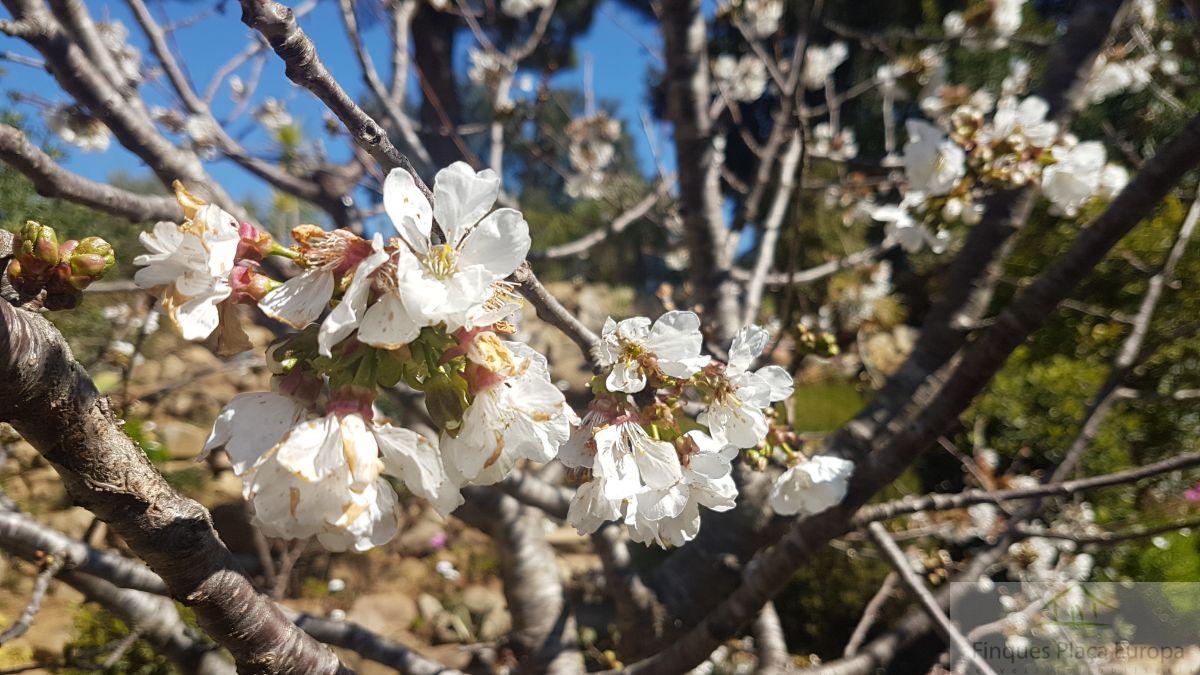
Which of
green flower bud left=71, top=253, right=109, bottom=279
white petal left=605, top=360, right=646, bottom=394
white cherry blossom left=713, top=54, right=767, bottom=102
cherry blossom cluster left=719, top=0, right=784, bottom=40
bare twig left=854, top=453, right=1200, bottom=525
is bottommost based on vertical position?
green flower bud left=71, top=253, right=109, bottom=279

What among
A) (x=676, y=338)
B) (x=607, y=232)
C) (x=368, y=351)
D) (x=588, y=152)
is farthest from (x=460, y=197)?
(x=588, y=152)

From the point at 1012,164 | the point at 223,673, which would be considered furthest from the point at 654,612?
the point at 1012,164

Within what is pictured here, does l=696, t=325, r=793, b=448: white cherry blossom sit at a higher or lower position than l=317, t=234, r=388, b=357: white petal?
higher

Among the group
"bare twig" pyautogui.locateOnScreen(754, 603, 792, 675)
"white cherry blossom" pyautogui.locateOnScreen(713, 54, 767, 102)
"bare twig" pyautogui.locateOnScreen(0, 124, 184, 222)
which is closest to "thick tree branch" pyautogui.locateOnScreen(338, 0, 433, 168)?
"bare twig" pyautogui.locateOnScreen(0, 124, 184, 222)

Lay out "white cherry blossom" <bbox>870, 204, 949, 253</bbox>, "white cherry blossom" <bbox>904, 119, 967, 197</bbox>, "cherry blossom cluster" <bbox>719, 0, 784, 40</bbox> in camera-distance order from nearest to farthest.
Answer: "white cherry blossom" <bbox>904, 119, 967, 197</bbox> → "white cherry blossom" <bbox>870, 204, 949, 253</bbox> → "cherry blossom cluster" <bbox>719, 0, 784, 40</bbox>

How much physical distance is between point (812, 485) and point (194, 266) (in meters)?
0.86

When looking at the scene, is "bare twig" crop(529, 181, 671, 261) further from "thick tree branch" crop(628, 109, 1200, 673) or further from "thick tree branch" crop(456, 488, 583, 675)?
"thick tree branch" crop(628, 109, 1200, 673)

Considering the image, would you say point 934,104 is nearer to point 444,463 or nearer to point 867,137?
point 444,463

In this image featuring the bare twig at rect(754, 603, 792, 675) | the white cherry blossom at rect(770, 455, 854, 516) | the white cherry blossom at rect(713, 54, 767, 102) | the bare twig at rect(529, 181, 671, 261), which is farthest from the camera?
the white cherry blossom at rect(713, 54, 767, 102)

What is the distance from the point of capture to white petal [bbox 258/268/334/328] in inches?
19.6

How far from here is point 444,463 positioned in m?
0.57

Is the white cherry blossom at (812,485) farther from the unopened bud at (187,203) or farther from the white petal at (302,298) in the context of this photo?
the unopened bud at (187,203)

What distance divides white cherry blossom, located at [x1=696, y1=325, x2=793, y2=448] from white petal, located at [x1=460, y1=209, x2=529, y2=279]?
0.99 feet

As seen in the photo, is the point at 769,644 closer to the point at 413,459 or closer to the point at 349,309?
the point at 413,459
